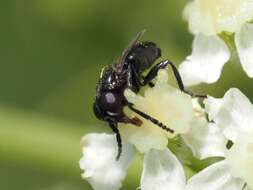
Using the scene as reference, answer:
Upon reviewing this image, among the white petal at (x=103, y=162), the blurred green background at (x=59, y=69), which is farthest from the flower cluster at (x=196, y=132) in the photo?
the blurred green background at (x=59, y=69)

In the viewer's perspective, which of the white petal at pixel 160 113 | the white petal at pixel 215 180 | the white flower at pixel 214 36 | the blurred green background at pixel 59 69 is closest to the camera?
the white petal at pixel 215 180

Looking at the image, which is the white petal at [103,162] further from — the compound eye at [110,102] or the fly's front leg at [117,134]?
the compound eye at [110,102]

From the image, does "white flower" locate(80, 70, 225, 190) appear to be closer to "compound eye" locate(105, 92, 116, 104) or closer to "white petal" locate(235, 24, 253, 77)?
"compound eye" locate(105, 92, 116, 104)

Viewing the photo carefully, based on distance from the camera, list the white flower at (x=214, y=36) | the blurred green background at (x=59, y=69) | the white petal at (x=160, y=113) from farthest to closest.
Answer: the blurred green background at (x=59, y=69)
the white flower at (x=214, y=36)
the white petal at (x=160, y=113)

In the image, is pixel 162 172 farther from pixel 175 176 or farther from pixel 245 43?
pixel 245 43

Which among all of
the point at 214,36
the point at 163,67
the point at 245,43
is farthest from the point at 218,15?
the point at 163,67

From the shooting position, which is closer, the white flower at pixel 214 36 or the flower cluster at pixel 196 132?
the flower cluster at pixel 196 132

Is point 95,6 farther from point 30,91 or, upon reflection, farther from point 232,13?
point 232,13

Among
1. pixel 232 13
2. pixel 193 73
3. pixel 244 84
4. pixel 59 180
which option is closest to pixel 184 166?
pixel 193 73
